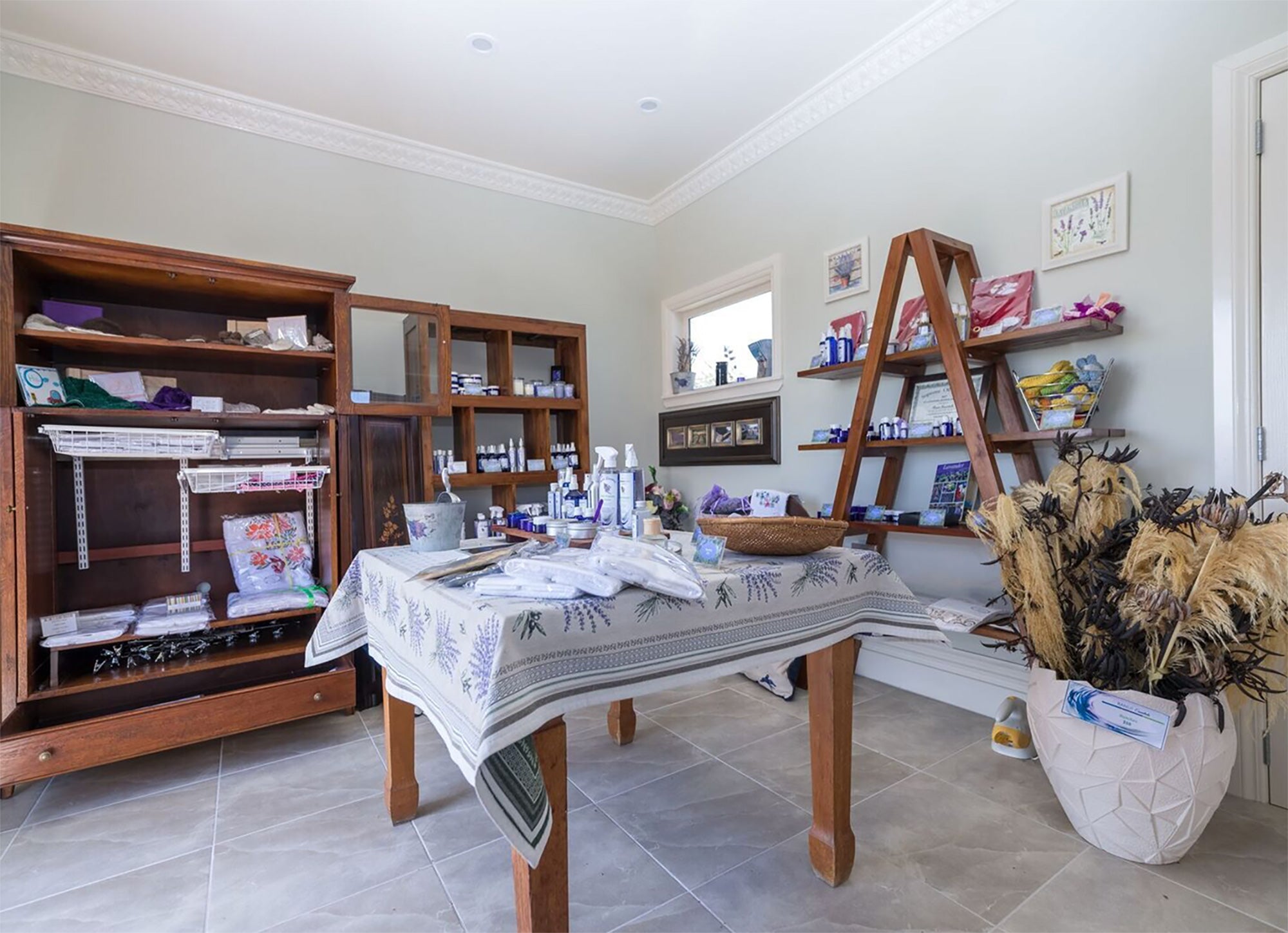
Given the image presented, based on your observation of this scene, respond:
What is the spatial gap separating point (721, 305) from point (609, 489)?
264 centimetres

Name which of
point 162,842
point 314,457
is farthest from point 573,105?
point 162,842

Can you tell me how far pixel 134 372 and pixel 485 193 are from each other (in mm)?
2303

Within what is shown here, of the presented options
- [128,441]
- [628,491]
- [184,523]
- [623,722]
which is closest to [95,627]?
[184,523]

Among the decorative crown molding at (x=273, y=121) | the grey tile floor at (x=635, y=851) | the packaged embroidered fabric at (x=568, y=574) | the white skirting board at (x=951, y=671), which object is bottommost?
the grey tile floor at (x=635, y=851)

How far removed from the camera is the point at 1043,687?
1.80 m

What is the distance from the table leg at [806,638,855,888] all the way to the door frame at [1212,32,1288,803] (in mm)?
1429

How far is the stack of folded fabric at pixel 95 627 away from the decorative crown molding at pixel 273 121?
8.16 feet

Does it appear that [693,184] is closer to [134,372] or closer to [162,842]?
[134,372]

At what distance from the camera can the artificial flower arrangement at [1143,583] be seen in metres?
1.46

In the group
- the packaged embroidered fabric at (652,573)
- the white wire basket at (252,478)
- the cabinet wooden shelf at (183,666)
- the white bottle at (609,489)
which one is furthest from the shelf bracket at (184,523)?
the packaged embroidered fabric at (652,573)

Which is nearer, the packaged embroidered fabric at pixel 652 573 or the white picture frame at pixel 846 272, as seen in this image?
the packaged embroidered fabric at pixel 652 573

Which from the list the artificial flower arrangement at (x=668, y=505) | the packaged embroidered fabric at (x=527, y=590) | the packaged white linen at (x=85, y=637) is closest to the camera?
the packaged embroidered fabric at (x=527, y=590)

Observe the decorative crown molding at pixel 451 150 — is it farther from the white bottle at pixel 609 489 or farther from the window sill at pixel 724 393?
the white bottle at pixel 609 489

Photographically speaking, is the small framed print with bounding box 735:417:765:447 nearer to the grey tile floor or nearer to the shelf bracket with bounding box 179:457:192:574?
the grey tile floor
